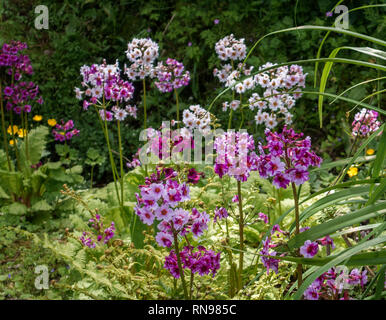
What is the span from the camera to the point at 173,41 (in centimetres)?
444

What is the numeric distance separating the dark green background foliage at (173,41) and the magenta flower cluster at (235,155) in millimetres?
2138

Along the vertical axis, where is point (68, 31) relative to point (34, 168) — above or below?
above

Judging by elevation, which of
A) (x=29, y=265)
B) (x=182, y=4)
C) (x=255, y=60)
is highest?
(x=182, y=4)

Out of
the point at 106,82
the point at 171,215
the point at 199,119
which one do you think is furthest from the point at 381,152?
the point at 106,82

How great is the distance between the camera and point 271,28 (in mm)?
3982

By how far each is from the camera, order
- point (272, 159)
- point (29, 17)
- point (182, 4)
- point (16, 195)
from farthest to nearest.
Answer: point (29, 17) → point (182, 4) → point (16, 195) → point (272, 159)

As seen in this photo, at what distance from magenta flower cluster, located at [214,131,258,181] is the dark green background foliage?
2.14 meters

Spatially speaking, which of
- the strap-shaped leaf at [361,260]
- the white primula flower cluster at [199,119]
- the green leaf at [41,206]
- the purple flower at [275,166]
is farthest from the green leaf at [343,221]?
the green leaf at [41,206]

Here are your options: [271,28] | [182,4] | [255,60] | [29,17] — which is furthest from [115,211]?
[29,17]

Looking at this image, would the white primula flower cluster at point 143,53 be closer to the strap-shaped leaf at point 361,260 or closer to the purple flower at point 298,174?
the purple flower at point 298,174

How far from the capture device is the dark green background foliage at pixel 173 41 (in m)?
3.72

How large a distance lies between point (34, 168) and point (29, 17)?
2402 mm

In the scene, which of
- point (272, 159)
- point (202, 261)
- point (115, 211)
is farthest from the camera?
point (115, 211)
